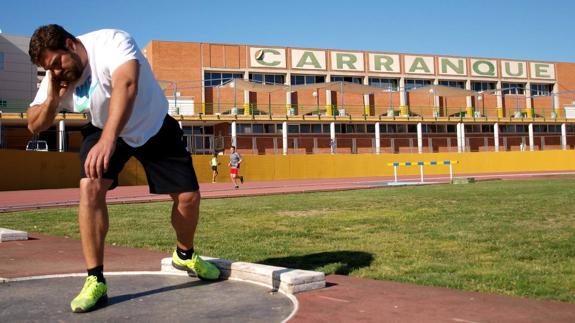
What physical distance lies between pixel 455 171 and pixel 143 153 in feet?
139

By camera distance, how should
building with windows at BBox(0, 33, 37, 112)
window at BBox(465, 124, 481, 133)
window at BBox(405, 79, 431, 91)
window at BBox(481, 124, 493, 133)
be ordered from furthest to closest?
window at BBox(405, 79, 431, 91), window at BBox(481, 124, 493, 133), window at BBox(465, 124, 481, 133), building with windows at BBox(0, 33, 37, 112)

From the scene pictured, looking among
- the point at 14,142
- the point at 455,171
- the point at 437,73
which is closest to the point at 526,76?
the point at 437,73

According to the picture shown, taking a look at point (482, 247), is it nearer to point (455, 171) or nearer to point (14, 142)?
point (455, 171)

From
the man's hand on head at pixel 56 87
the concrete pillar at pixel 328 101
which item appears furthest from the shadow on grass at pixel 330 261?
the concrete pillar at pixel 328 101

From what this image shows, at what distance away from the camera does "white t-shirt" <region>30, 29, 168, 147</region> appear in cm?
350

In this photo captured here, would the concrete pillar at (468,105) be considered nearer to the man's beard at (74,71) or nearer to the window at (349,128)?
the window at (349,128)

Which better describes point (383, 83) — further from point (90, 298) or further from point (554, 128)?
point (90, 298)

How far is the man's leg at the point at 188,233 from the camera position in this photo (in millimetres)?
4191

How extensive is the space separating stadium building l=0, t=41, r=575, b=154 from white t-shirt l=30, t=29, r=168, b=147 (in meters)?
41.4

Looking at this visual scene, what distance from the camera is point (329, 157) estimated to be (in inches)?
1569

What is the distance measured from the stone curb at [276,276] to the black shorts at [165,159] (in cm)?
68

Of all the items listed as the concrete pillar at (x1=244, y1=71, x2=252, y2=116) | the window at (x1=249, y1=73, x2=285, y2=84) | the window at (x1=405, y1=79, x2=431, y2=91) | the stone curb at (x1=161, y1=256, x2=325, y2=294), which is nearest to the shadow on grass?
the stone curb at (x1=161, y1=256, x2=325, y2=294)

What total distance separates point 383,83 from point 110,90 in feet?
195

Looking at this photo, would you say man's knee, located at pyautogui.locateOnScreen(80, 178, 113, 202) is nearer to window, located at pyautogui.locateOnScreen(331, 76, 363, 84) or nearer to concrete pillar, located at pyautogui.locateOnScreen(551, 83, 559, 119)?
window, located at pyautogui.locateOnScreen(331, 76, 363, 84)
